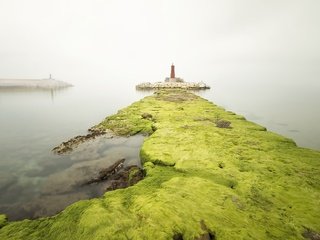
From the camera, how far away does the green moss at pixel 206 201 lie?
8.40m

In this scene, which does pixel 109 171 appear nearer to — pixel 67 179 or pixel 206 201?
pixel 67 179

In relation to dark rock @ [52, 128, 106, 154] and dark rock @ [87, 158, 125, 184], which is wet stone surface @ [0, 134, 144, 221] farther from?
dark rock @ [52, 128, 106, 154]

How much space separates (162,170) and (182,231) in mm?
5429

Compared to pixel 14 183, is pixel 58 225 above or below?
above

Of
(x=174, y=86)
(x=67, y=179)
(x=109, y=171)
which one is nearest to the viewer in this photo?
(x=67, y=179)

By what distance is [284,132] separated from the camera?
36.4m

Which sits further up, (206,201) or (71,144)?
(206,201)

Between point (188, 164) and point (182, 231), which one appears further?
point (188, 164)

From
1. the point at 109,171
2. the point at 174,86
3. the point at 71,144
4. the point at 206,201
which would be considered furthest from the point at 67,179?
the point at 174,86

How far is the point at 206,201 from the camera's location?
33.2 feet

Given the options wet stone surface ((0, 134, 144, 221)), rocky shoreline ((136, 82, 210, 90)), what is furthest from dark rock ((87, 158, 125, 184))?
rocky shoreline ((136, 82, 210, 90))

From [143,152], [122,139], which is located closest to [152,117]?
[122,139]

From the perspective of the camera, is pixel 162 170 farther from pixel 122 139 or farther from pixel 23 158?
pixel 23 158

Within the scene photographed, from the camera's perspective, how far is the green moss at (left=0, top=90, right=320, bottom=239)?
8398 millimetres
